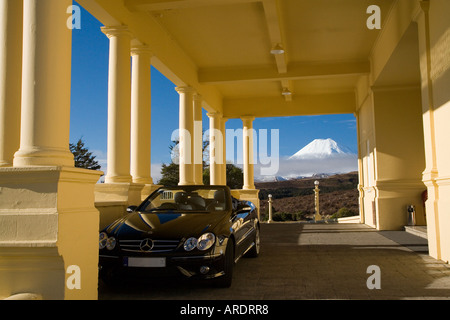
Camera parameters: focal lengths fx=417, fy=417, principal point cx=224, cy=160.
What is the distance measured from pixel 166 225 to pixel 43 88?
228 cm

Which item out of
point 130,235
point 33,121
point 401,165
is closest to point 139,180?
point 130,235

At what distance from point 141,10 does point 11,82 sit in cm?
479

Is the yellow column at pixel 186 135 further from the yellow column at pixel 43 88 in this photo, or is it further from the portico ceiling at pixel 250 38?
the yellow column at pixel 43 88

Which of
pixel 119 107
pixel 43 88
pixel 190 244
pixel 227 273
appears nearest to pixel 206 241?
pixel 190 244

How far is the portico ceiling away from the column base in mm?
4707

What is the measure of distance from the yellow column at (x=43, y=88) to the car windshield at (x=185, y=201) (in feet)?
7.47

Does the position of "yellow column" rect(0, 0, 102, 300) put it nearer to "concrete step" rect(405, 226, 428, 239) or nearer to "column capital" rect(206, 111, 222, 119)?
"concrete step" rect(405, 226, 428, 239)

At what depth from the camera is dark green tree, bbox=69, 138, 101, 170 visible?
4722 cm

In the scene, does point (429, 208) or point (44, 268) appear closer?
point (44, 268)

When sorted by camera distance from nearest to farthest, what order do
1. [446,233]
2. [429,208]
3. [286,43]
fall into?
[446,233] < [429,208] < [286,43]

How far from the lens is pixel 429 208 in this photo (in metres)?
7.52

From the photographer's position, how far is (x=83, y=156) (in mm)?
47656

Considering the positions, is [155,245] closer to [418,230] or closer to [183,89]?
[418,230]
